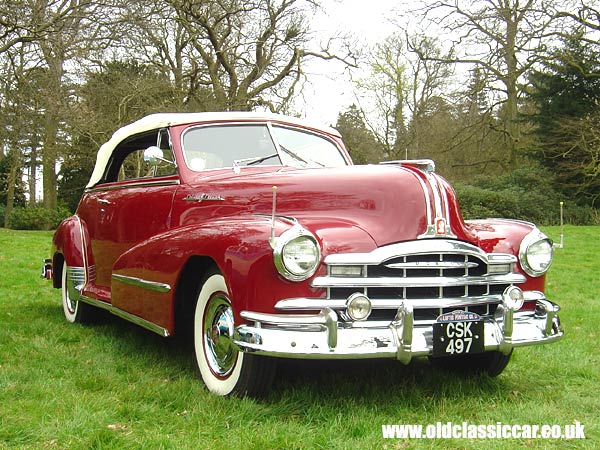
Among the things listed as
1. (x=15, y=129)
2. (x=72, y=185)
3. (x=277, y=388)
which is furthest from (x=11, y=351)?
(x=72, y=185)

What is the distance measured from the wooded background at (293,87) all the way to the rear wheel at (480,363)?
9551 mm

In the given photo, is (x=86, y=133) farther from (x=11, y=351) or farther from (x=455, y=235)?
(x=455, y=235)

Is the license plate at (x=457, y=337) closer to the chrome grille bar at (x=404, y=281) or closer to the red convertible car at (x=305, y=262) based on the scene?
the red convertible car at (x=305, y=262)

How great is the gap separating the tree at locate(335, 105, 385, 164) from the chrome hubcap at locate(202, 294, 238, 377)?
22.6 m

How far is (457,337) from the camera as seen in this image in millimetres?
3215

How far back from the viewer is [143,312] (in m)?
4.15

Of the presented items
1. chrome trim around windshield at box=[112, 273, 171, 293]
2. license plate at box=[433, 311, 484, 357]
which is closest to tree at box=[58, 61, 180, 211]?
chrome trim around windshield at box=[112, 273, 171, 293]

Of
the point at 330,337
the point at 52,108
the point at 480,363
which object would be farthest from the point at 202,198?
the point at 52,108

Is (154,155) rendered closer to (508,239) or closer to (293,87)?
(508,239)

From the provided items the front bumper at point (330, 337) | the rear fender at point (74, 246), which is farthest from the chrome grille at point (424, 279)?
the rear fender at point (74, 246)

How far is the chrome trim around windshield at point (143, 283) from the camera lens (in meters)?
3.87

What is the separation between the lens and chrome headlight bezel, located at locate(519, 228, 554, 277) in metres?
3.73

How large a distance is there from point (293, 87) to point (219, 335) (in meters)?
17.4

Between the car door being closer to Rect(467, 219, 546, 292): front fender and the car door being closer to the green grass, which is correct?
the green grass
